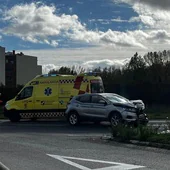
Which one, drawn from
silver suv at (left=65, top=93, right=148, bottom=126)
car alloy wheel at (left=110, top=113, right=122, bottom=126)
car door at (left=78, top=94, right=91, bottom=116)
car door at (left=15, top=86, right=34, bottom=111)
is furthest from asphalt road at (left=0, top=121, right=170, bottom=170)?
car door at (left=15, top=86, right=34, bottom=111)

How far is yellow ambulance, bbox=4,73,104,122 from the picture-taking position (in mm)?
22344

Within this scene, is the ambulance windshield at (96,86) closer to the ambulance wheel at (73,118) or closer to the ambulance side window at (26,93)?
the ambulance wheel at (73,118)

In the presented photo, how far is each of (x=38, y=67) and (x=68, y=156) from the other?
103m

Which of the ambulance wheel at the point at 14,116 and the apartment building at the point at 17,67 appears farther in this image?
the apartment building at the point at 17,67

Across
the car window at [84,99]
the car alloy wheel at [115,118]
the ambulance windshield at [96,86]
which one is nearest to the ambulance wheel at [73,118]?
the car window at [84,99]

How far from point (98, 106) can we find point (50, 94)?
4616mm

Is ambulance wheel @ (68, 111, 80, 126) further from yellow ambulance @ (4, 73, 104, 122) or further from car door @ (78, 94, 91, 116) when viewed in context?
yellow ambulance @ (4, 73, 104, 122)

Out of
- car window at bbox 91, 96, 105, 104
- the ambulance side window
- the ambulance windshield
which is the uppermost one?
the ambulance windshield

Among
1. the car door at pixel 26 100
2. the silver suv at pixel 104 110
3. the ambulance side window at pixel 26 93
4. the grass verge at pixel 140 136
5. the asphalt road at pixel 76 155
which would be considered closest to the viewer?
the asphalt road at pixel 76 155

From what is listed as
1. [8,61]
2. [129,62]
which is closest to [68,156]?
[129,62]

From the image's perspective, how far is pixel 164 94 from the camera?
1459 inches

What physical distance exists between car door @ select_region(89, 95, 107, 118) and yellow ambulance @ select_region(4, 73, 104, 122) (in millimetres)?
2692

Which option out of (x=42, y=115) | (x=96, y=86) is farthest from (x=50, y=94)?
(x=96, y=86)

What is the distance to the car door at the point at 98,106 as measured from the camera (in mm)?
18938
